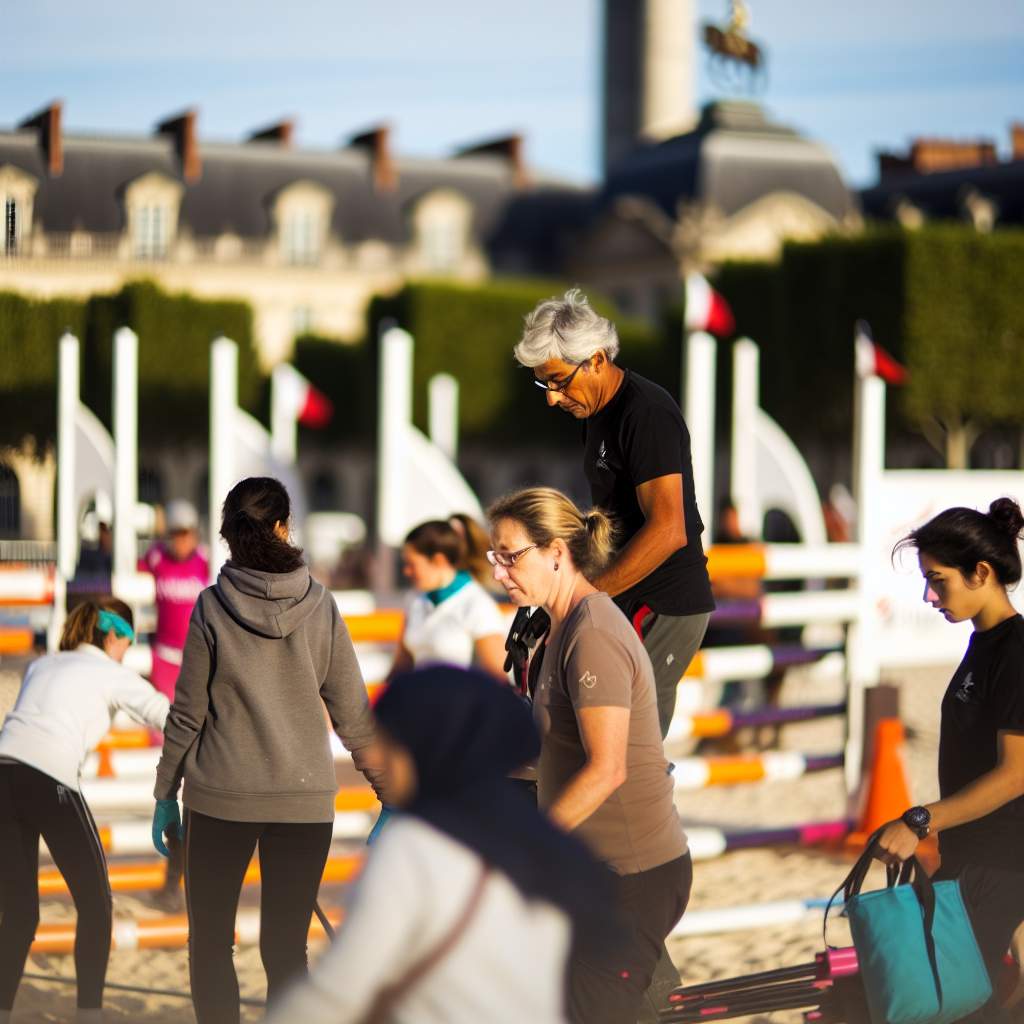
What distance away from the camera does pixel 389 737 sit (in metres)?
2.31

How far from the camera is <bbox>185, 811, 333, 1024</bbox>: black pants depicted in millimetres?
4211

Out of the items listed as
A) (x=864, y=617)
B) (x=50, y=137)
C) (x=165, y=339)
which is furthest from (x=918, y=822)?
(x=165, y=339)

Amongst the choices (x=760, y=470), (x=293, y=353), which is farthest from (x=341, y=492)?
(x=760, y=470)

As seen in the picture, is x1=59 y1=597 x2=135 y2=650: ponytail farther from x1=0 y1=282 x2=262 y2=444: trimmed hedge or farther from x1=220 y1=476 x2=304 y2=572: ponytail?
x1=0 y1=282 x2=262 y2=444: trimmed hedge

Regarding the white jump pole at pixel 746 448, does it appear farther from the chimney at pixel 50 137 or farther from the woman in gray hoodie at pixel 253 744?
the woman in gray hoodie at pixel 253 744

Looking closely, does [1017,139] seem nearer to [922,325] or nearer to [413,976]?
[922,325]

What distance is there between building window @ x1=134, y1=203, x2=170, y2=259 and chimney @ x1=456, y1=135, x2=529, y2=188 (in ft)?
48.8

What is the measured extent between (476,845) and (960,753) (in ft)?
6.16

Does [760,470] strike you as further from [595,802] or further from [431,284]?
[431,284]

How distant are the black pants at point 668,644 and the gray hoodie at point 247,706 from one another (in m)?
0.67

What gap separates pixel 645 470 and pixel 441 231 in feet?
193

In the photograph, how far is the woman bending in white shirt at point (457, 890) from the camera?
2201 millimetres

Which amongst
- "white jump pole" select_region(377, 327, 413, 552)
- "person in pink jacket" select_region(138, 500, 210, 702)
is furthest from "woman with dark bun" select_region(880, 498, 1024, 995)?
"white jump pole" select_region(377, 327, 413, 552)

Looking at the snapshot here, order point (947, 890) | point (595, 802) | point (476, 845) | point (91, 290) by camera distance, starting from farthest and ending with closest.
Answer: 1. point (91, 290)
2. point (947, 890)
3. point (595, 802)
4. point (476, 845)
